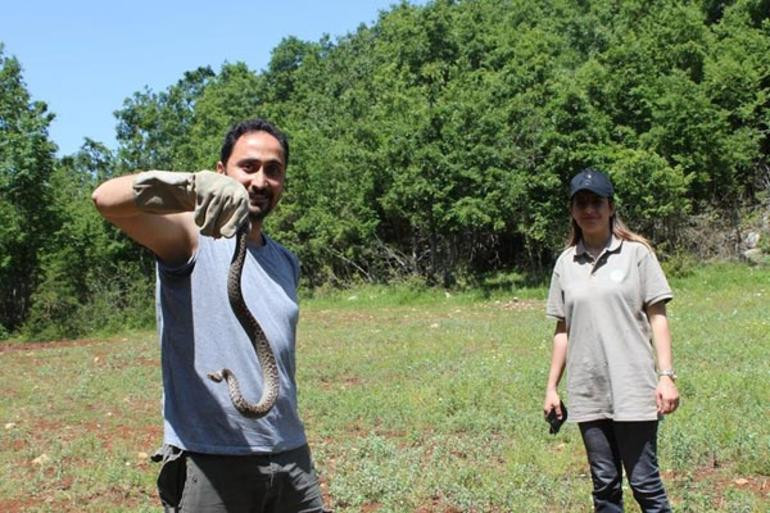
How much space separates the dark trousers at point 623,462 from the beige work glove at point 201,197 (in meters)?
2.24

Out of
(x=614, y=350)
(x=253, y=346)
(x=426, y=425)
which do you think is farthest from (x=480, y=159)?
(x=253, y=346)


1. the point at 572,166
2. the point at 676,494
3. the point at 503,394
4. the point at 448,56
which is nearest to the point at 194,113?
the point at 448,56

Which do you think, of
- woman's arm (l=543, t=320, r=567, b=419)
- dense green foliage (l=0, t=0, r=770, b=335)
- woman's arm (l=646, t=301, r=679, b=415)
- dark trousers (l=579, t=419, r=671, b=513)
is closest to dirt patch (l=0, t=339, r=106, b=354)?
dense green foliage (l=0, t=0, r=770, b=335)

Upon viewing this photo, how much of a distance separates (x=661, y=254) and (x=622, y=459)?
54.6 ft

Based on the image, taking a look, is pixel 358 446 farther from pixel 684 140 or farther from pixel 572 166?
pixel 684 140

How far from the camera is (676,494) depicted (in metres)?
4.46

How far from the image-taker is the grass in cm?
470

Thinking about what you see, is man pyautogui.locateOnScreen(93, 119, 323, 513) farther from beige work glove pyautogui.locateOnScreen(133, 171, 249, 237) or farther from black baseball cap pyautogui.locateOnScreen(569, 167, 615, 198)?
black baseball cap pyautogui.locateOnScreen(569, 167, 615, 198)

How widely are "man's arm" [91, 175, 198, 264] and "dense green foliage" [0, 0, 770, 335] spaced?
17.0 metres

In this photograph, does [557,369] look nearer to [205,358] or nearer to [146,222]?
[205,358]

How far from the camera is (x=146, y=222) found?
1.90m

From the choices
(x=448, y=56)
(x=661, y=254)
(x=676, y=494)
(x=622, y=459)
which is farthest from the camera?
(x=448, y=56)

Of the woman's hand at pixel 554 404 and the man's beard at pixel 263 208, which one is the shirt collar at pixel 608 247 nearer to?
the woman's hand at pixel 554 404

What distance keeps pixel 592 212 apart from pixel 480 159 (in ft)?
51.7
